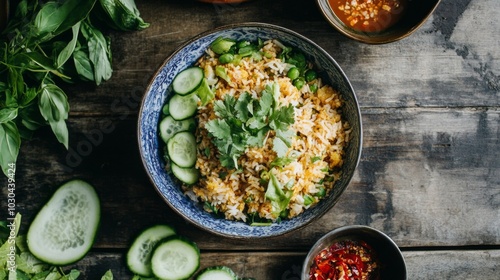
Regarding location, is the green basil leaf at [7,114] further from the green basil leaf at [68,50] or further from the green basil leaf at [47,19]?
the green basil leaf at [47,19]

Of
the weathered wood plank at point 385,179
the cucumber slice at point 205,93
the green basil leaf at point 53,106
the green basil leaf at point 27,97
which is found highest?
the cucumber slice at point 205,93

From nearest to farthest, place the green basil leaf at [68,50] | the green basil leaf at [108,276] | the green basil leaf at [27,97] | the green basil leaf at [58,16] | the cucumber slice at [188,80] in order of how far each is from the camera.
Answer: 1. the green basil leaf at [58,16]
2. the green basil leaf at [68,50]
3. the green basil leaf at [27,97]
4. the cucumber slice at [188,80]
5. the green basil leaf at [108,276]

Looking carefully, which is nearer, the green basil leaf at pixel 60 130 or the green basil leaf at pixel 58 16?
the green basil leaf at pixel 58 16

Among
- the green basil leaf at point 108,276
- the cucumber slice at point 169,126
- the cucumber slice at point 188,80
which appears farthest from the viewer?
the green basil leaf at point 108,276

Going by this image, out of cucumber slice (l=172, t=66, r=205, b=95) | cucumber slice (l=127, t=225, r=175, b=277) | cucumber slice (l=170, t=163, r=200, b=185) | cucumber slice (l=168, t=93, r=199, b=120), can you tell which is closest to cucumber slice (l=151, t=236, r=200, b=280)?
cucumber slice (l=127, t=225, r=175, b=277)

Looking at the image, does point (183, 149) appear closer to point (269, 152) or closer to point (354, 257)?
point (269, 152)

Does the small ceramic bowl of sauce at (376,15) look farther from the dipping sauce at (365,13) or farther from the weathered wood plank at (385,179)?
the weathered wood plank at (385,179)

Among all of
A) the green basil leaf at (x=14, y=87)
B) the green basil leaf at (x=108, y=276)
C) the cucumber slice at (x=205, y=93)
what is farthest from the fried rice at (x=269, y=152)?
the green basil leaf at (x=14, y=87)

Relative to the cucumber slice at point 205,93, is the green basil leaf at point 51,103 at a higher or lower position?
lower
